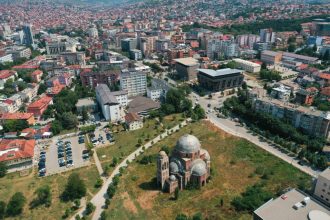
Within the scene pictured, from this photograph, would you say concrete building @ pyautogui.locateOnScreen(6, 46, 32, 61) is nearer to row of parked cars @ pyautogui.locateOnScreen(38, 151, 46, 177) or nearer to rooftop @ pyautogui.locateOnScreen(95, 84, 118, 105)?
rooftop @ pyautogui.locateOnScreen(95, 84, 118, 105)

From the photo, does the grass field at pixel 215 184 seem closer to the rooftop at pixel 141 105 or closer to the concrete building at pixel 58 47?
the rooftop at pixel 141 105

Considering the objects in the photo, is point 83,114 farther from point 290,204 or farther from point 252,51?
point 252,51

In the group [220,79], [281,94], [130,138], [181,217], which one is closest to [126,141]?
[130,138]

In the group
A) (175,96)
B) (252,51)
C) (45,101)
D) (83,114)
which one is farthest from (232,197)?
(252,51)

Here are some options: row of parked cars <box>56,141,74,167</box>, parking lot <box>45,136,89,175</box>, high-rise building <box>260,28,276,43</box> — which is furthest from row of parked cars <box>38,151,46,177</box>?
high-rise building <box>260,28,276,43</box>

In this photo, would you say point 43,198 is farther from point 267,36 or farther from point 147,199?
point 267,36
